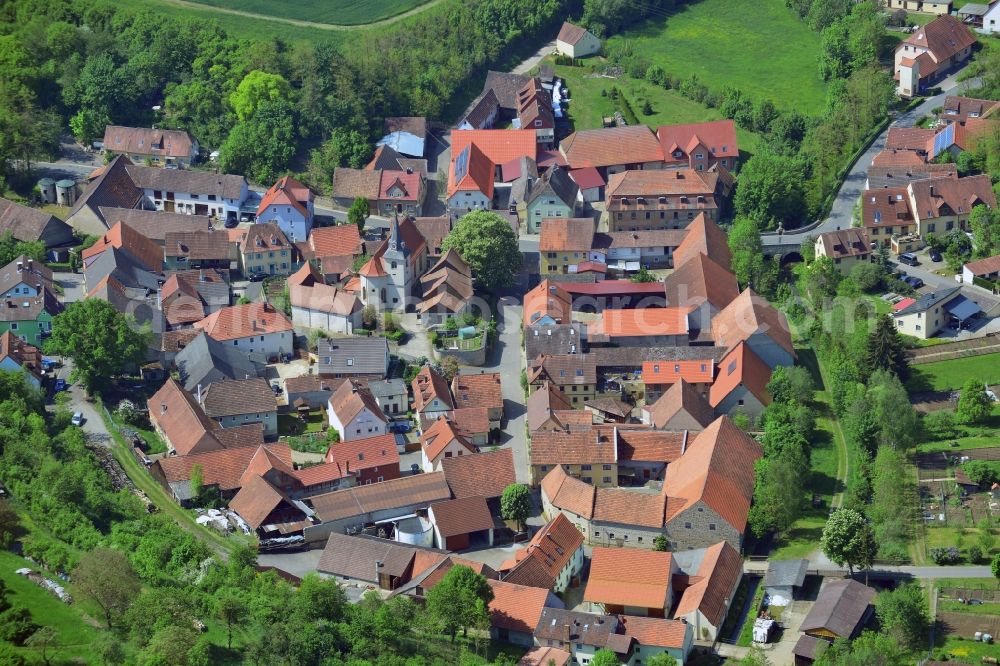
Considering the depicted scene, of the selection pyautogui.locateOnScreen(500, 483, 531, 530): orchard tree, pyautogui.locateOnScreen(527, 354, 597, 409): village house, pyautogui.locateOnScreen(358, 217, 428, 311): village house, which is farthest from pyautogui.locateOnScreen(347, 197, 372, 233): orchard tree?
pyautogui.locateOnScreen(500, 483, 531, 530): orchard tree

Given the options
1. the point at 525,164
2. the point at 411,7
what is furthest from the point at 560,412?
the point at 411,7

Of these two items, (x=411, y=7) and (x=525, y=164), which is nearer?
(x=525, y=164)

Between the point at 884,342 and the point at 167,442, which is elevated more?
the point at 884,342

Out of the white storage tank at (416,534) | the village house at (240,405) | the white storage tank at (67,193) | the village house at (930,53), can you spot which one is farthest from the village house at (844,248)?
the white storage tank at (67,193)

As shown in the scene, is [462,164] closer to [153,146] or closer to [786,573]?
[153,146]

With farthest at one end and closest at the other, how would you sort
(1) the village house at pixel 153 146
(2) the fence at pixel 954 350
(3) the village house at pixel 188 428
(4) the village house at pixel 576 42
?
(4) the village house at pixel 576 42 < (1) the village house at pixel 153 146 < (2) the fence at pixel 954 350 < (3) the village house at pixel 188 428

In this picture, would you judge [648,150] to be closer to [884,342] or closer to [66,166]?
[884,342]

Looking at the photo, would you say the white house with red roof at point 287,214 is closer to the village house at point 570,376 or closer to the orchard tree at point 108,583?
the village house at point 570,376

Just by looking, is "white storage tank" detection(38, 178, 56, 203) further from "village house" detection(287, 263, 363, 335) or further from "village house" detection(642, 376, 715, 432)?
"village house" detection(642, 376, 715, 432)
